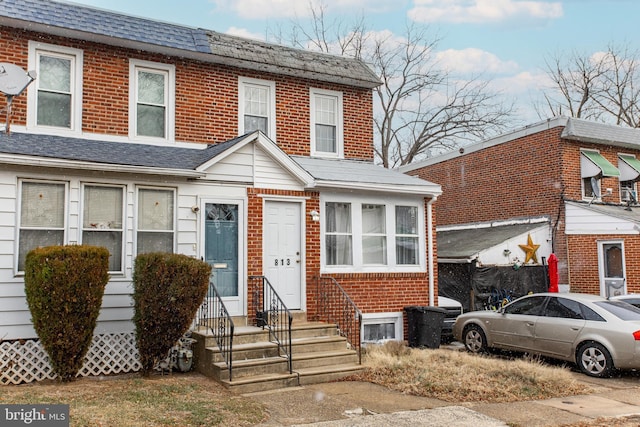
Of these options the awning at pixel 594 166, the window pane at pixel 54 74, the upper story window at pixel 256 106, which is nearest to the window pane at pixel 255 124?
the upper story window at pixel 256 106

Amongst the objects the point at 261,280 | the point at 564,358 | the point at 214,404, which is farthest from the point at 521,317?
the point at 214,404

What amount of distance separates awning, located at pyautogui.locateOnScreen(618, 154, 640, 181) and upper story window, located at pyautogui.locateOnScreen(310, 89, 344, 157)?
10.5 metres

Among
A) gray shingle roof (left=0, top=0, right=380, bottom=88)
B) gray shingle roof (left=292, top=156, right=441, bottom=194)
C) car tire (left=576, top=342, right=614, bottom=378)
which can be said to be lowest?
car tire (left=576, top=342, right=614, bottom=378)

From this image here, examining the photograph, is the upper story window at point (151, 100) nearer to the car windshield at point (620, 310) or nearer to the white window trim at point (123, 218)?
the white window trim at point (123, 218)

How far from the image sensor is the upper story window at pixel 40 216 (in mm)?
9477

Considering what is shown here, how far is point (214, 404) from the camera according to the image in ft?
24.9

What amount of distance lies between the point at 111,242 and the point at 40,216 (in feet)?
3.93

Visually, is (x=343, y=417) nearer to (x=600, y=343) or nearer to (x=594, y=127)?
(x=600, y=343)

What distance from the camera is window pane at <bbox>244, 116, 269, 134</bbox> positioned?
12.8 metres

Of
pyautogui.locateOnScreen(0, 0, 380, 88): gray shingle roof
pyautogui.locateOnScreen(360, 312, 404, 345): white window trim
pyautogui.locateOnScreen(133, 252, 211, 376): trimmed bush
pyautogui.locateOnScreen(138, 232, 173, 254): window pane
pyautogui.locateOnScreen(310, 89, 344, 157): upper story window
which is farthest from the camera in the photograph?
pyautogui.locateOnScreen(310, 89, 344, 157): upper story window

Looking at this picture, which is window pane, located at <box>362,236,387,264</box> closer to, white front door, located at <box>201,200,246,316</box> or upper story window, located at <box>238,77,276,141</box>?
white front door, located at <box>201,200,246,316</box>

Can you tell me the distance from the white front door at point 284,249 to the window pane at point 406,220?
7.90 ft

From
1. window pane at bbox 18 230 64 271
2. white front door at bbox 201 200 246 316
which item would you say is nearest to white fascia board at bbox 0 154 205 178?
white front door at bbox 201 200 246 316

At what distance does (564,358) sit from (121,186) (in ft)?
28.1
